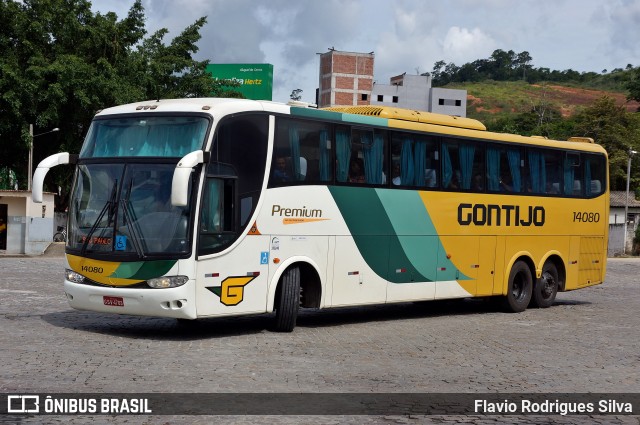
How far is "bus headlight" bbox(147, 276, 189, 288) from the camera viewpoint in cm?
1323

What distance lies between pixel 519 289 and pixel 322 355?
944 centimetres

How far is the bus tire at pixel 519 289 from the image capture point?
20.3 meters

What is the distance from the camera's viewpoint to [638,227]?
71188 mm

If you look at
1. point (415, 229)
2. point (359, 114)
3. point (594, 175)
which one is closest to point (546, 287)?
point (594, 175)

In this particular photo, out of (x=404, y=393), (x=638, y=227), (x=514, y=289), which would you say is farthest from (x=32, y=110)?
(x=638, y=227)

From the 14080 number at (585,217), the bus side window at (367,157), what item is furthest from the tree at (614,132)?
the bus side window at (367,157)

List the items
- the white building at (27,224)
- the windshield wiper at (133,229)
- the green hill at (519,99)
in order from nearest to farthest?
the windshield wiper at (133,229)
the white building at (27,224)
the green hill at (519,99)

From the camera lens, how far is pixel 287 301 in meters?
14.8

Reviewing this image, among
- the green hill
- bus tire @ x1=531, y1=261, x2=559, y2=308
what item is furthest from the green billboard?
the green hill

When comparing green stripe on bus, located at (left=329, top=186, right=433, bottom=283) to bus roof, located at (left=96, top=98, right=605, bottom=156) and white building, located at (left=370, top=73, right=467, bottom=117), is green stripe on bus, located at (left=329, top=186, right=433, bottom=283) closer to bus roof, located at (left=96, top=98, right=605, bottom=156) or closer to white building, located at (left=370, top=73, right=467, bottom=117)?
bus roof, located at (left=96, top=98, right=605, bottom=156)

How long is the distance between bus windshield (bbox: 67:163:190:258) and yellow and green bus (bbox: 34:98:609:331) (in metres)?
0.02

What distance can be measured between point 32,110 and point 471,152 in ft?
98.6

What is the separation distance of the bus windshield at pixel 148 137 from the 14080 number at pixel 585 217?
37.4ft

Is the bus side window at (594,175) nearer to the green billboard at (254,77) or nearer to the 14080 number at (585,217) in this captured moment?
the 14080 number at (585,217)
